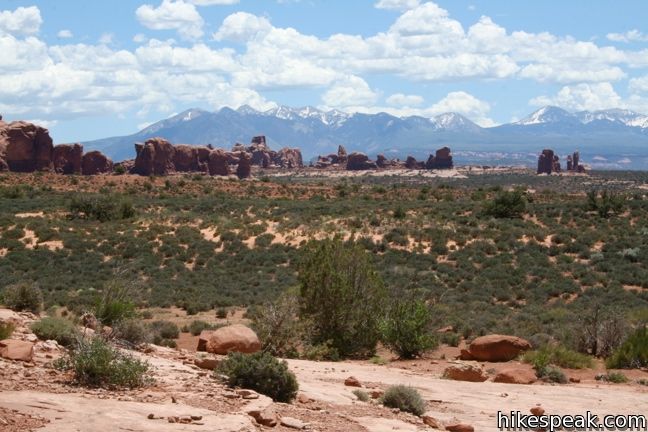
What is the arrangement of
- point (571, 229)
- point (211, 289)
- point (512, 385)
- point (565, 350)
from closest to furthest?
point (512, 385) < point (565, 350) < point (211, 289) < point (571, 229)

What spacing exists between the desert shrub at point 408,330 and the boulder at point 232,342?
4.44 m

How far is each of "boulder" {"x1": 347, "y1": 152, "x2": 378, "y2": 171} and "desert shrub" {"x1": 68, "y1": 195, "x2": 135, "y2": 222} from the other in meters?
106

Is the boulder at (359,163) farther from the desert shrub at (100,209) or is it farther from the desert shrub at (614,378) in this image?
the desert shrub at (614,378)

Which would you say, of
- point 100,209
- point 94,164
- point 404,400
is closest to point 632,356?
point 404,400

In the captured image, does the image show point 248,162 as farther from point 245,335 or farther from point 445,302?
point 245,335

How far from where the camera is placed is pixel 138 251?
36.9 meters

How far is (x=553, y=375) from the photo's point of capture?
609 inches

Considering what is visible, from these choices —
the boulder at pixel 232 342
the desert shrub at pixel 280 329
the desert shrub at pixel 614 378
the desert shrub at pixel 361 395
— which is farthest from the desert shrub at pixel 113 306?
the desert shrub at pixel 614 378

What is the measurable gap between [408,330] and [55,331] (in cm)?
861

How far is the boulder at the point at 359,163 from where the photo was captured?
14975 centimetres

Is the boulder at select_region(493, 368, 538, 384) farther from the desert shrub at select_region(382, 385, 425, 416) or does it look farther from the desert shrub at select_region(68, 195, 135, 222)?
the desert shrub at select_region(68, 195, 135, 222)

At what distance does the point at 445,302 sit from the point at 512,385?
1344cm

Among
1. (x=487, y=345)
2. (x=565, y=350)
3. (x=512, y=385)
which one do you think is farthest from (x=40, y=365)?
(x=565, y=350)

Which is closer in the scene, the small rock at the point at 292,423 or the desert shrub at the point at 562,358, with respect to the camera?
the small rock at the point at 292,423
